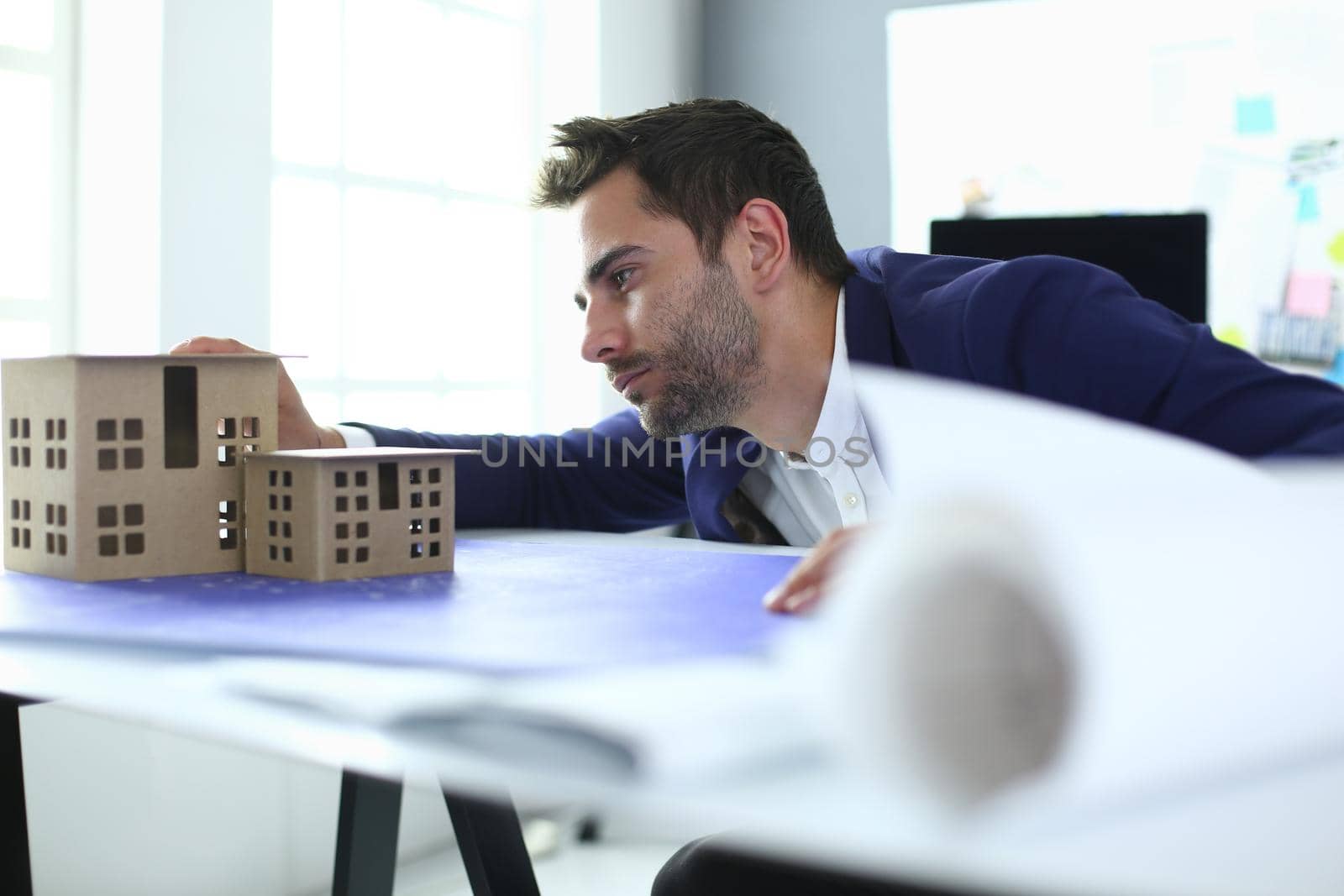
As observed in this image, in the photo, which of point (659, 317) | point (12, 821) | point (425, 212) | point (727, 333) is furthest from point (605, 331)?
point (425, 212)

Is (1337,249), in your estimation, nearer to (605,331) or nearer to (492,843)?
(605,331)

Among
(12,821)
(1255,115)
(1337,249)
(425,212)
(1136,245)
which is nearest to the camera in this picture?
(12,821)

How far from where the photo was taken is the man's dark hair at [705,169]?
1771 mm

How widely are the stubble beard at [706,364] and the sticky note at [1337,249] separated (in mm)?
2364

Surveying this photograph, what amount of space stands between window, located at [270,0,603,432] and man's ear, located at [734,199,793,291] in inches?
44.8

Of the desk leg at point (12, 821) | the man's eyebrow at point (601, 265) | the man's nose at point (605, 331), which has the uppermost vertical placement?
the man's eyebrow at point (601, 265)

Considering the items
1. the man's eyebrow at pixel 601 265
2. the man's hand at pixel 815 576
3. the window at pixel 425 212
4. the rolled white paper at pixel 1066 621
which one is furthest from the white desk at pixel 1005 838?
the window at pixel 425 212

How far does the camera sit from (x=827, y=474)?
1.70 metres

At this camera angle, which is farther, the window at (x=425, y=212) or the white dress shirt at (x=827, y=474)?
the window at (x=425, y=212)

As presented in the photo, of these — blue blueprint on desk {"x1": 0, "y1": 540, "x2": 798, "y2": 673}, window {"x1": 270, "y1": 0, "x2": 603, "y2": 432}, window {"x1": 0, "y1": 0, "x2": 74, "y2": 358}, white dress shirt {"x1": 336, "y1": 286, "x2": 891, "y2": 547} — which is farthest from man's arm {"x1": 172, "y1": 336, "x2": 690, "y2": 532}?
window {"x1": 270, "y1": 0, "x2": 603, "y2": 432}

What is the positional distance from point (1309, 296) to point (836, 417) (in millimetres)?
2352

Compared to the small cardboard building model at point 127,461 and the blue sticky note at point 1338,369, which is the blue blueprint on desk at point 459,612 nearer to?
the small cardboard building model at point 127,461

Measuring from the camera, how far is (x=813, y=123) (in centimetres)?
400

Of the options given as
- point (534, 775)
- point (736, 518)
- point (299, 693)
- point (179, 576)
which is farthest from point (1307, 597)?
point (736, 518)
